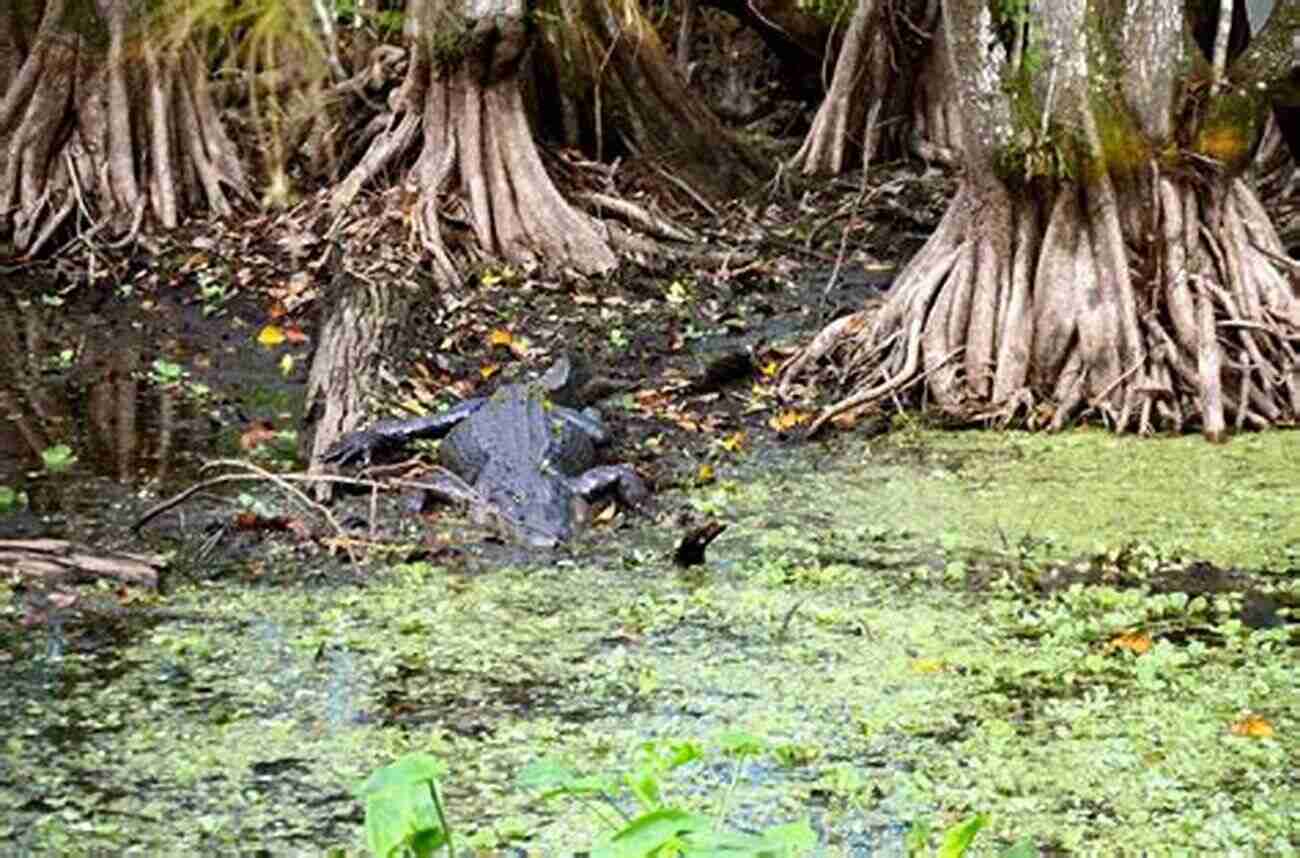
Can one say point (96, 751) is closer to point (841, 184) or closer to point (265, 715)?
point (265, 715)

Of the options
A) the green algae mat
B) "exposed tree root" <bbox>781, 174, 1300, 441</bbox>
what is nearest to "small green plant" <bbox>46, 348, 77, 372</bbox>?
"exposed tree root" <bbox>781, 174, 1300, 441</bbox>

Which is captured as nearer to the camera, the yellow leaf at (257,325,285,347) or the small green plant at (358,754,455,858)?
the small green plant at (358,754,455,858)

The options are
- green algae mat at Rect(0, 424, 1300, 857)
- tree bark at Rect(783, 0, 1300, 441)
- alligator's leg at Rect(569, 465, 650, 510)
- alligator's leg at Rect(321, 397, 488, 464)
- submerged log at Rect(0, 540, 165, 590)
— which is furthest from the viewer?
tree bark at Rect(783, 0, 1300, 441)

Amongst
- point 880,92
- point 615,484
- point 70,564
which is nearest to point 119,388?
point 615,484

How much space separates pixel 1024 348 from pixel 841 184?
533cm

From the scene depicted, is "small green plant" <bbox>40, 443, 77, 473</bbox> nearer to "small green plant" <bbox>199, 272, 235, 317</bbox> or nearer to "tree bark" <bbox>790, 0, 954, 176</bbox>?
"small green plant" <bbox>199, 272, 235, 317</bbox>

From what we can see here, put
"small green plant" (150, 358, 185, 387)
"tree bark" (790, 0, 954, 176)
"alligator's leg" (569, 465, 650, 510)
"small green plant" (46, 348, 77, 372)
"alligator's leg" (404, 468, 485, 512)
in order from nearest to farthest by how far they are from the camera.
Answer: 1. "alligator's leg" (404, 468, 485, 512)
2. "alligator's leg" (569, 465, 650, 510)
3. "small green plant" (150, 358, 185, 387)
4. "small green plant" (46, 348, 77, 372)
5. "tree bark" (790, 0, 954, 176)

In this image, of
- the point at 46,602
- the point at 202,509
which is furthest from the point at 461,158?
the point at 46,602

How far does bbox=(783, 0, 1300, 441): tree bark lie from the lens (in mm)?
9328

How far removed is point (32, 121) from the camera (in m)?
12.9

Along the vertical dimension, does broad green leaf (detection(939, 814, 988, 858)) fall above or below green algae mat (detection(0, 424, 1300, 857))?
above

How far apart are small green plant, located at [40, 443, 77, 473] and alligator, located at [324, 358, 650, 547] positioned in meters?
1.02

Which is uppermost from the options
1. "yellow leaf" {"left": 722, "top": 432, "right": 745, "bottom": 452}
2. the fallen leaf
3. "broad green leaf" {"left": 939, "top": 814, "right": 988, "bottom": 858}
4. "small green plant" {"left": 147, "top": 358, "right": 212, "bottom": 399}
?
"broad green leaf" {"left": 939, "top": 814, "right": 988, "bottom": 858}

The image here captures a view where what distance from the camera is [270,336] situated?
36.9 feet
